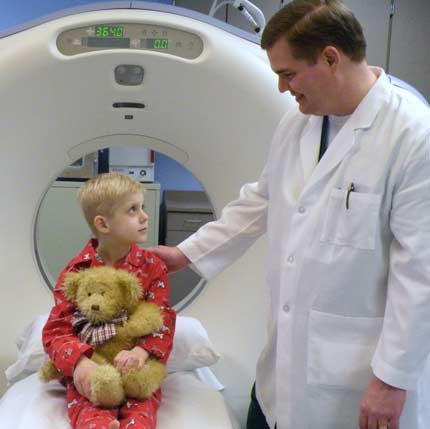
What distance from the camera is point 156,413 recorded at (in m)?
1.29

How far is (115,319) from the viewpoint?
126cm

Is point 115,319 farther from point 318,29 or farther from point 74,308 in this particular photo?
point 318,29

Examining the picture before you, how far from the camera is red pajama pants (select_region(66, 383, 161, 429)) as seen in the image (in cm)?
114

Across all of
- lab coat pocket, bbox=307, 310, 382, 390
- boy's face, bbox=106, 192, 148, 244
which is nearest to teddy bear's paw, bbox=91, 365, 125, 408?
boy's face, bbox=106, 192, 148, 244

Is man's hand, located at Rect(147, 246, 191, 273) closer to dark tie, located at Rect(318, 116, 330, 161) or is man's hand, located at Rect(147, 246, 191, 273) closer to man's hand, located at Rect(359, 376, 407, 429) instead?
dark tie, located at Rect(318, 116, 330, 161)

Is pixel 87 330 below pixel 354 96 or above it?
below

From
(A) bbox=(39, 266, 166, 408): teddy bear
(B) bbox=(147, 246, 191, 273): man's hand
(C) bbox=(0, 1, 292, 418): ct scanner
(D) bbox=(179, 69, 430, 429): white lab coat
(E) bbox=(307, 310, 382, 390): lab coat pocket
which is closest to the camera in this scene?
(D) bbox=(179, 69, 430, 429): white lab coat

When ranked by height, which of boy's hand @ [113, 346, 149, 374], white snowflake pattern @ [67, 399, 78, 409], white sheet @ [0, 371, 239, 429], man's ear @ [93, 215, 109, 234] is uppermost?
man's ear @ [93, 215, 109, 234]

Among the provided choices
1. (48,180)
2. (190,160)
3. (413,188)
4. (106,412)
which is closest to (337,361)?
(413,188)

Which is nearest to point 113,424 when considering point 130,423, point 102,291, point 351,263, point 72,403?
point 130,423

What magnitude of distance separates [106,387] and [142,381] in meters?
0.09

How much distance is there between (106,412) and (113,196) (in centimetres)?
44

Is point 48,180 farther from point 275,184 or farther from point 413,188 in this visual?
point 413,188

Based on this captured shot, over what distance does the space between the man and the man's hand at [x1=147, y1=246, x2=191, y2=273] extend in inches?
10.7
